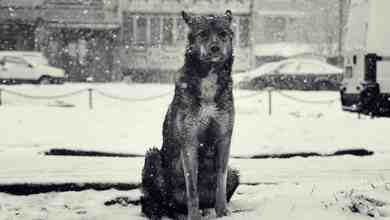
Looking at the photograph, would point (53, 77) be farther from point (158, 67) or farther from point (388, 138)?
point (388, 138)

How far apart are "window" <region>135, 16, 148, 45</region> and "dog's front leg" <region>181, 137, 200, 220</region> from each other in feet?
110

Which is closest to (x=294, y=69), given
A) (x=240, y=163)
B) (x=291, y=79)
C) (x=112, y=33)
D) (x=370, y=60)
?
(x=291, y=79)

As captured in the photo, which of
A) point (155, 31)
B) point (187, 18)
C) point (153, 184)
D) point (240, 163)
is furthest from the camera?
point (155, 31)

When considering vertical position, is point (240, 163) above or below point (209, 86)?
below

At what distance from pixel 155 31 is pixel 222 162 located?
111 ft

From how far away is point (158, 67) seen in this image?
36969 millimetres

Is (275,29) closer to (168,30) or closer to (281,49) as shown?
(281,49)

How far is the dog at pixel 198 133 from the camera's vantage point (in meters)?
4.45

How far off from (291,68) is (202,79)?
24484 mm

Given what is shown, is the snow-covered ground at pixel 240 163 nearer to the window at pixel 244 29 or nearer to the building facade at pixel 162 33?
the building facade at pixel 162 33

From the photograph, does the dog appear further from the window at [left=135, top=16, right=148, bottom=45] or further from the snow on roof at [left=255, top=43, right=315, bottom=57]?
the snow on roof at [left=255, top=43, right=315, bottom=57]

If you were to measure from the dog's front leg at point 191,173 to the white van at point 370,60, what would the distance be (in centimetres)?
840

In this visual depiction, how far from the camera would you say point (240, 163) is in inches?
349

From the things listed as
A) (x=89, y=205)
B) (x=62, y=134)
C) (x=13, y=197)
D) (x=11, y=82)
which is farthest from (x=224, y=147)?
(x=11, y=82)
